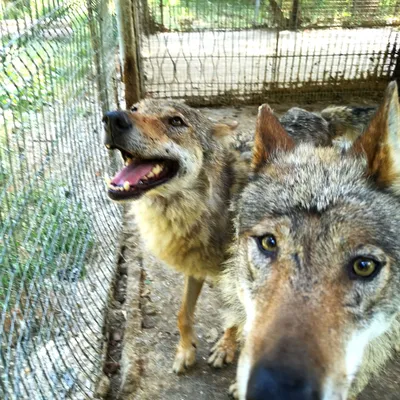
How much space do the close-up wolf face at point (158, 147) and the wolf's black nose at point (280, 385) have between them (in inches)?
64.0

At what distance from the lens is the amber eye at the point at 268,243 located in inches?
71.7

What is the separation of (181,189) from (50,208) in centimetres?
86

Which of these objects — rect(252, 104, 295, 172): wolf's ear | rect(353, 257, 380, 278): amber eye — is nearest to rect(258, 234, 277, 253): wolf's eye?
rect(353, 257, 380, 278): amber eye

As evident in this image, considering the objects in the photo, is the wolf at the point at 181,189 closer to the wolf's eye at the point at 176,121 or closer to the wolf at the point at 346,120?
the wolf's eye at the point at 176,121

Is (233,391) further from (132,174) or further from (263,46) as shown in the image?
(263,46)

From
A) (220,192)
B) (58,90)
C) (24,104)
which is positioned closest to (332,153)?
(220,192)

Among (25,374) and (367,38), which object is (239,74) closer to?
(367,38)

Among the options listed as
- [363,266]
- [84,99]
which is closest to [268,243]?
[363,266]

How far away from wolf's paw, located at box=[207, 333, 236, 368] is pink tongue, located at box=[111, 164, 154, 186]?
1.31 m

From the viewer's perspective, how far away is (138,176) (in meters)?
2.85

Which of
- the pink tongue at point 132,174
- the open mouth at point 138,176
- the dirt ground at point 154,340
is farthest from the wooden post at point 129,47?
the pink tongue at point 132,174

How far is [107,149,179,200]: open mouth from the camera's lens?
274cm

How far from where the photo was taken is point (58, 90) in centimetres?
298

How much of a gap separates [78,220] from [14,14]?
1634mm
